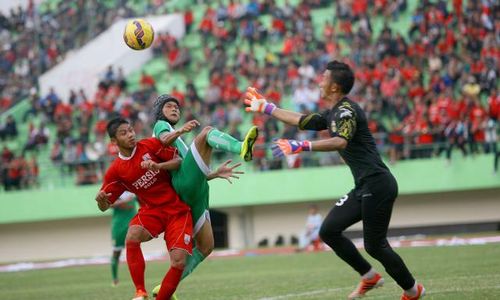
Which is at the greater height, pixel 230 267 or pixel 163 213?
pixel 163 213

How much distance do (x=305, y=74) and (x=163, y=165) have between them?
2053 cm

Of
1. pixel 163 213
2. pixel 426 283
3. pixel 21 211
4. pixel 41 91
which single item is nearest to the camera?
pixel 163 213

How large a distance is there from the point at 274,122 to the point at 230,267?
30.3 ft

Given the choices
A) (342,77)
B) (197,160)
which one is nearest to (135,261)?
(197,160)

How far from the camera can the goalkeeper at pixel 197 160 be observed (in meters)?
9.75

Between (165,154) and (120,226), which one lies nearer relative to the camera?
(165,154)

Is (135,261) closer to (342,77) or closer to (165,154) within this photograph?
(165,154)

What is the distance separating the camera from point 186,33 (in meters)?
36.3

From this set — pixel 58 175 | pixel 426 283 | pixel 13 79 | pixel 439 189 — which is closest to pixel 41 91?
pixel 13 79

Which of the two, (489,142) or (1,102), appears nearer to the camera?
(489,142)

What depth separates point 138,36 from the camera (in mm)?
12922

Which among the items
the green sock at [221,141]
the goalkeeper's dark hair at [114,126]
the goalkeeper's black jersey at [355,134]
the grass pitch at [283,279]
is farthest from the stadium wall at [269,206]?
the green sock at [221,141]

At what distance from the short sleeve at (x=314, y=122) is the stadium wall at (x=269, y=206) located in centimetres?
1708

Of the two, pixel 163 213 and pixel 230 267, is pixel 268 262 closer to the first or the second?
pixel 230 267
